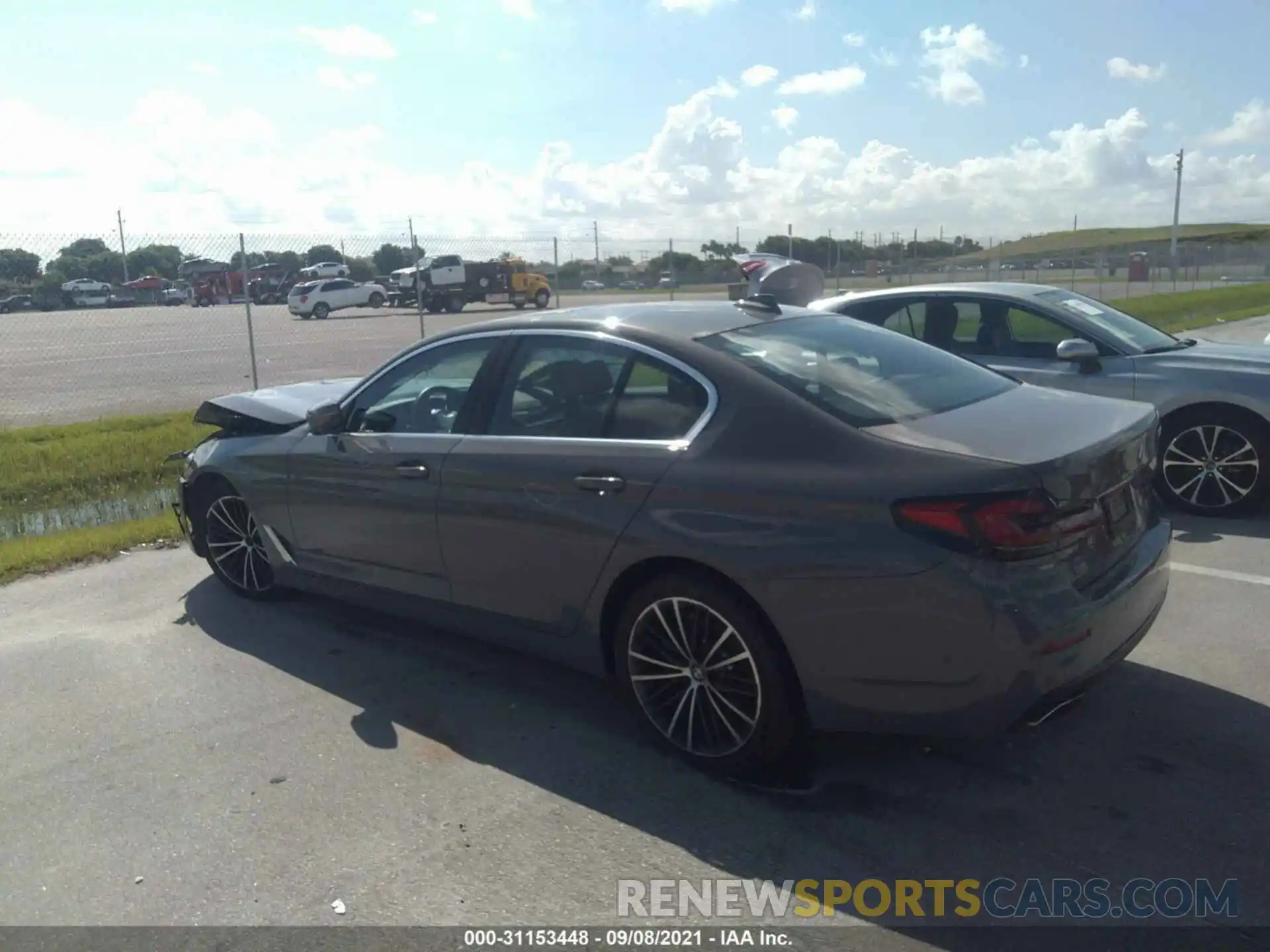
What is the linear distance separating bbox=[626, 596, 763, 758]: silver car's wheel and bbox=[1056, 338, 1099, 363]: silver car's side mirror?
4.43 meters

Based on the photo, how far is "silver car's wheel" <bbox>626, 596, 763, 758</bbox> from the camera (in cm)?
359

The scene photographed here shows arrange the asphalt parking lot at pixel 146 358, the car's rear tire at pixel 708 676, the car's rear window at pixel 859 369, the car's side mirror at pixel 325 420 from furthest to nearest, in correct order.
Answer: the asphalt parking lot at pixel 146 358, the car's side mirror at pixel 325 420, the car's rear window at pixel 859 369, the car's rear tire at pixel 708 676

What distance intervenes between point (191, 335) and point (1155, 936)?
21.9 metres

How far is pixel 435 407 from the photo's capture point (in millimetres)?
4707

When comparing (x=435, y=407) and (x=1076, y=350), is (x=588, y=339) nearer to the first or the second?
(x=435, y=407)

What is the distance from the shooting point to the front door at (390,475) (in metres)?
4.55

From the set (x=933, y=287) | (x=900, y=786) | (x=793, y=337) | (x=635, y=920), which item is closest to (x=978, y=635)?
(x=900, y=786)

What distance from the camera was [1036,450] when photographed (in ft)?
11.0

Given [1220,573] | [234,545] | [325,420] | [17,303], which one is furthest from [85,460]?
[17,303]

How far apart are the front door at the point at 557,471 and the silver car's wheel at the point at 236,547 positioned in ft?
5.63

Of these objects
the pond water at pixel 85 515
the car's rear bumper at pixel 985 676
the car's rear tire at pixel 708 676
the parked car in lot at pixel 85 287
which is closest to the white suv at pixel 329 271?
the parked car in lot at pixel 85 287

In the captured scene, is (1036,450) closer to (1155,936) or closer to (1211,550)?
(1155,936)

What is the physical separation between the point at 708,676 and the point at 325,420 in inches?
91.8

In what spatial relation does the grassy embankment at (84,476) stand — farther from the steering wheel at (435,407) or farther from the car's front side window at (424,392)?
the steering wheel at (435,407)
